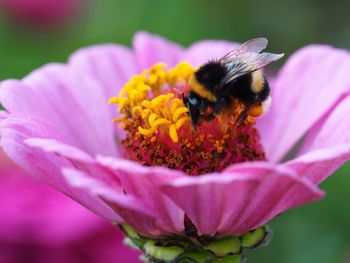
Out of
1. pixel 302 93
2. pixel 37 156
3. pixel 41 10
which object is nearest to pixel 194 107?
pixel 37 156

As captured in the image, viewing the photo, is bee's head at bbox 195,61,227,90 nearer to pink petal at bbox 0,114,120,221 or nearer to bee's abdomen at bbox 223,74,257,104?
bee's abdomen at bbox 223,74,257,104

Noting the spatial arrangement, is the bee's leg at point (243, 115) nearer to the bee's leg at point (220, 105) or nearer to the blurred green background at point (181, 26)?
the bee's leg at point (220, 105)

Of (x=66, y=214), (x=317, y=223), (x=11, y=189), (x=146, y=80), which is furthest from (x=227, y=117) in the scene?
(x=317, y=223)

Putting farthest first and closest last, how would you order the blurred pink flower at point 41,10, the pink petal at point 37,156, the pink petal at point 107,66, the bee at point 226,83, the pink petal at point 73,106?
the blurred pink flower at point 41,10 → the pink petal at point 107,66 → the pink petal at point 73,106 → the bee at point 226,83 → the pink petal at point 37,156

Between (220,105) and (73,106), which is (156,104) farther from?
(73,106)

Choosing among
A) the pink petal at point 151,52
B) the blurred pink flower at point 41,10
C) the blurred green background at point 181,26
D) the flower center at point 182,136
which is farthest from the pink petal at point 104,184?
the blurred pink flower at point 41,10

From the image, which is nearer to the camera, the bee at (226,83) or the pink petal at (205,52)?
the bee at (226,83)
